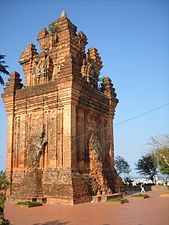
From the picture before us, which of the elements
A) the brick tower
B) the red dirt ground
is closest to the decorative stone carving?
the brick tower

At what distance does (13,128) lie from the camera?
21578 millimetres

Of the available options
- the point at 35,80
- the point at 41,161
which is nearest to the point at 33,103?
the point at 35,80

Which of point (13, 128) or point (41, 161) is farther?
point (13, 128)

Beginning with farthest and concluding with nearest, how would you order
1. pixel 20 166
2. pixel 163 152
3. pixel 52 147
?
pixel 163 152, pixel 20 166, pixel 52 147

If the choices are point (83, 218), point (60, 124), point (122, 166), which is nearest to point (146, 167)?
point (122, 166)

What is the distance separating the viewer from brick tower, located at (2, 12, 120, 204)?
58.0ft

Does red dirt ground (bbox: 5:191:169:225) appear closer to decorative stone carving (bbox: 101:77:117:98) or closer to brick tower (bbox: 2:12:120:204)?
brick tower (bbox: 2:12:120:204)

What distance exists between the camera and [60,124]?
736 inches

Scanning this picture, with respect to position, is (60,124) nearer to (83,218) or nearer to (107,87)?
(107,87)

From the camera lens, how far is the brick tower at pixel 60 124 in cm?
1769

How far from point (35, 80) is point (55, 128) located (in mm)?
5527

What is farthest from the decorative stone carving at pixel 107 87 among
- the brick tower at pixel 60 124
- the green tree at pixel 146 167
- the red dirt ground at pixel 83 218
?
Answer: the green tree at pixel 146 167

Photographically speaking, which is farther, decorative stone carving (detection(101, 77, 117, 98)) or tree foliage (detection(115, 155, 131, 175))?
tree foliage (detection(115, 155, 131, 175))

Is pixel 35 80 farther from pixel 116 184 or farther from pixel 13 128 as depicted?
pixel 116 184
